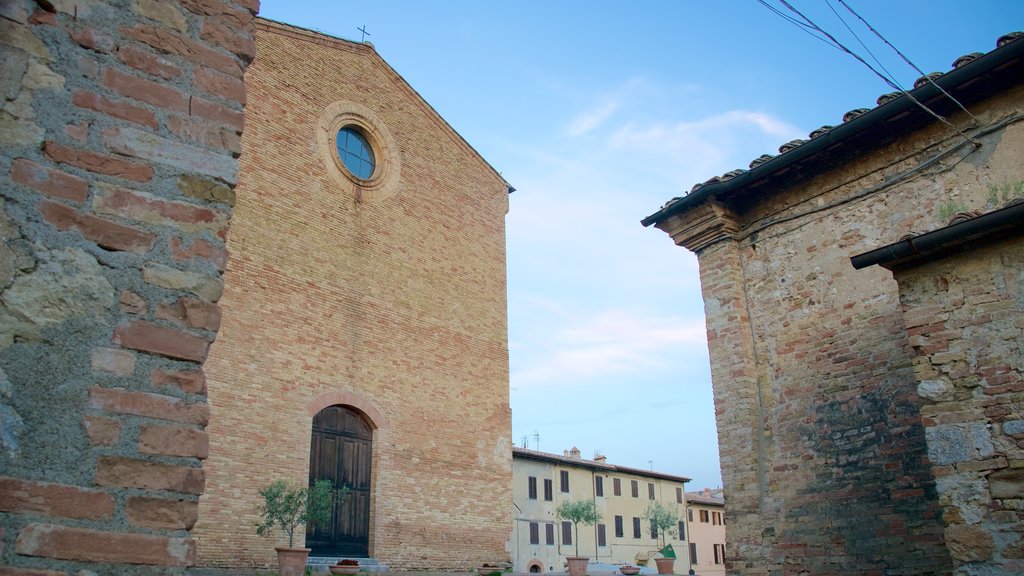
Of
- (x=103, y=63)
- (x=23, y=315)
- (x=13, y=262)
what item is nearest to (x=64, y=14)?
(x=103, y=63)

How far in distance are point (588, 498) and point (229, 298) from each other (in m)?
20.3

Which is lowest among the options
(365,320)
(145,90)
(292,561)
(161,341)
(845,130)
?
(292,561)

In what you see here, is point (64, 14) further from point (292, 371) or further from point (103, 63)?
point (292, 371)

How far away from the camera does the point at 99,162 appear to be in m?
2.19

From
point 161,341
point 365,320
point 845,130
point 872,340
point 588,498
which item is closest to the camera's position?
point 161,341

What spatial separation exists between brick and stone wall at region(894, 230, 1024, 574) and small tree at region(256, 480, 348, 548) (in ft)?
31.6

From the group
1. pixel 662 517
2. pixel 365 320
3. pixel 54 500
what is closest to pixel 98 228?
pixel 54 500

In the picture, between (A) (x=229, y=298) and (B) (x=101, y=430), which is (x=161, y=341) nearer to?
(B) (x=101, y=430)

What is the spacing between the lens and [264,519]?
12109mm

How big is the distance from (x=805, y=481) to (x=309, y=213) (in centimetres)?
1045

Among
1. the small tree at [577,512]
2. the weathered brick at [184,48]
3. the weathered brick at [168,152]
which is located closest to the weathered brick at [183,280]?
the weathered brick at [168,152]

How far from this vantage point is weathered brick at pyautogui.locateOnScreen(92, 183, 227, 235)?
2172mm

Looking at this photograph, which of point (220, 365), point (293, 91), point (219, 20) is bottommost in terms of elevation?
point (219, 20)

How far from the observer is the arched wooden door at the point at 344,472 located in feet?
43.8
